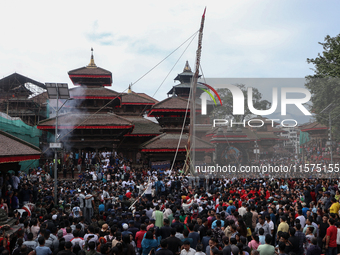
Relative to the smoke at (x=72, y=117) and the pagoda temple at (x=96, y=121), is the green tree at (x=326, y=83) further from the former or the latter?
the smoke at (x=72, y=117)

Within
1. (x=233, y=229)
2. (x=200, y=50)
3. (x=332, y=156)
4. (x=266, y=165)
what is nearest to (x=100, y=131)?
(x=200, y=50)

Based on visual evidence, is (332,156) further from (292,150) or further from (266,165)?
(266,165)

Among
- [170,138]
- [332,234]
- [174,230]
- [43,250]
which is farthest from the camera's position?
[170,138]

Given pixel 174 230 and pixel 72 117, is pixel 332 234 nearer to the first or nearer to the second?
pixel 174 230

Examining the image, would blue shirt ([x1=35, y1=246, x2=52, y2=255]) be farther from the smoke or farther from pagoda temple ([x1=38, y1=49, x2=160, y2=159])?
the smoke

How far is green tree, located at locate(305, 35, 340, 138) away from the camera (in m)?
16.5

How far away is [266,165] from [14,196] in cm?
1444

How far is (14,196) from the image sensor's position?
12.8 m

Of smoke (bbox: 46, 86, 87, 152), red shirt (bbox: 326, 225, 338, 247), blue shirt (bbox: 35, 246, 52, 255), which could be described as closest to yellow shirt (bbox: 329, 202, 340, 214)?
red shirt (bbox: 326, 225, 338, 247)

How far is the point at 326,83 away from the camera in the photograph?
69.6 ft

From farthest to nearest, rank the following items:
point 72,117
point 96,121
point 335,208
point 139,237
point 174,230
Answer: point 72,117 < point 96,121 < point 335,208 < point 139,237 < point 174,230

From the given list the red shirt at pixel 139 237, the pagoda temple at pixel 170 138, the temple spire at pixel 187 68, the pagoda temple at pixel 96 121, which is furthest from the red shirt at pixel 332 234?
the temple spire at pixel 187 68

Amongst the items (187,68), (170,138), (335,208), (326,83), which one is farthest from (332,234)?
(187,68)

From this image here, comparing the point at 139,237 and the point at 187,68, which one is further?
the point at 187,68
